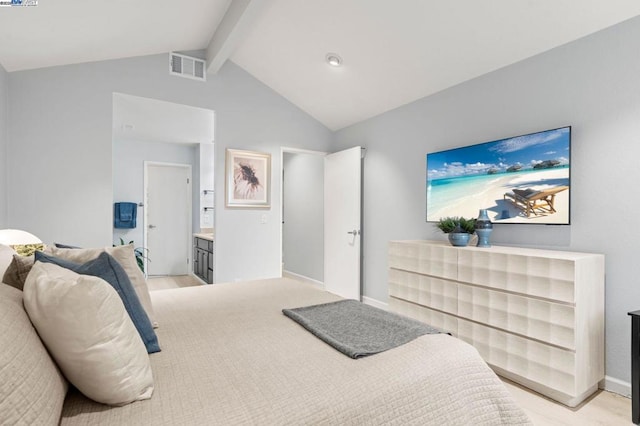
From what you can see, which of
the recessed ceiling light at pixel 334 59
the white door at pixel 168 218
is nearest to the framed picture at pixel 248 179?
the recessed ceiling light at pixel 334 59

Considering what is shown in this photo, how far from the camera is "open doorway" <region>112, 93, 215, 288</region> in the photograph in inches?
197

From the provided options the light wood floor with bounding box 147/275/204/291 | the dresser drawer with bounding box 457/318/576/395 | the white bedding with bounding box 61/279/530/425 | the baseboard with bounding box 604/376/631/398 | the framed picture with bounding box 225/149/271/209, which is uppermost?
the framed picture with bounding box 225/149/271/209

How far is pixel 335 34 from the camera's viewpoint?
3.12 meters

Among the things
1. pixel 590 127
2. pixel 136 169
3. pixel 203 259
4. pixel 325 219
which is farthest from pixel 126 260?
pixel 136 169

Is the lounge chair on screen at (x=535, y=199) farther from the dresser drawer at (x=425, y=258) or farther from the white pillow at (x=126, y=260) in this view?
the white pillow at (x=126, y=260)

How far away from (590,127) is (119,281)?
2.96 metres

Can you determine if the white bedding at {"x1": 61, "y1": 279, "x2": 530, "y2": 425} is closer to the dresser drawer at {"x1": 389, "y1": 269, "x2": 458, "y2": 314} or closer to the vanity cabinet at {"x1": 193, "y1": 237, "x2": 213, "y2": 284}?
the dresser drawer at {"x1": 389, "y1": 269, "x2": 458, "y2": 314}

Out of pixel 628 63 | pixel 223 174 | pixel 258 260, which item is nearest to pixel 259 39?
pixel 223 174

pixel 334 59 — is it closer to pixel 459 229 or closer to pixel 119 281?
pixel 459 229

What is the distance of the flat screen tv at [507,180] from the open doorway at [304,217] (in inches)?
79.9

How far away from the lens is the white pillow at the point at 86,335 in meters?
0.86

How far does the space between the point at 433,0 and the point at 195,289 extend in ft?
8.92

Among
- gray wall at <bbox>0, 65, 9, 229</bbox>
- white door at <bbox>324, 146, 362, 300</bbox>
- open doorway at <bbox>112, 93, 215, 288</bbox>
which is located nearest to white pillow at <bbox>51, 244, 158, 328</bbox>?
gray wall at <bbox>0, 65, 9, 229</bbox>

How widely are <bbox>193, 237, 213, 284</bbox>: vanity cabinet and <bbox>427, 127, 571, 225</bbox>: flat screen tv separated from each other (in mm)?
2925
